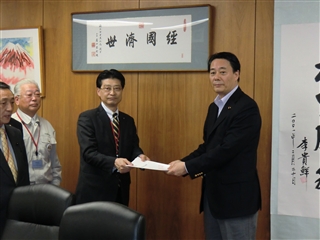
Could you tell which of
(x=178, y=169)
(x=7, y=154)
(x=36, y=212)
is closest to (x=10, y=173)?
(x=7, y=154)

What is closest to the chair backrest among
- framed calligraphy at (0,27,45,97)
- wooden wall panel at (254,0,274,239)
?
wooden wall panel at (254,0,274,239)

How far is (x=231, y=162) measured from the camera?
2.71 metres

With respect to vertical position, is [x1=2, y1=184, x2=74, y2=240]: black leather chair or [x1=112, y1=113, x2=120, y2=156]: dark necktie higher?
[x1=112, y1=113, x2=120, y2=156]: dark necktie

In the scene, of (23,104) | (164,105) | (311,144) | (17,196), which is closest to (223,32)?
(164,105)

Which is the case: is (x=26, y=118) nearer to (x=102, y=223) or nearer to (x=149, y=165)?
(x=149, y=165)

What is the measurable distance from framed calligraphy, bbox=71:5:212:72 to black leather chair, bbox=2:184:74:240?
1.76 m

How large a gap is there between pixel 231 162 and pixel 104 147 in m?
0.94

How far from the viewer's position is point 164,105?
3.74 metres

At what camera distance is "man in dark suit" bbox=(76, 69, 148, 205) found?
3.14 m

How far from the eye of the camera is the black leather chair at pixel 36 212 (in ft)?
7.09

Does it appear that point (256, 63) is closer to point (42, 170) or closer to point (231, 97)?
point (231, 97)

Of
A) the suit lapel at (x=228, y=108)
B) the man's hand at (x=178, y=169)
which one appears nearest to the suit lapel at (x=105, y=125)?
the man's hand at (x=178, y=169)

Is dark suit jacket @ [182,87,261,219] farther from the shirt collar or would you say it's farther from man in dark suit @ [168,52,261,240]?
the shirt collar

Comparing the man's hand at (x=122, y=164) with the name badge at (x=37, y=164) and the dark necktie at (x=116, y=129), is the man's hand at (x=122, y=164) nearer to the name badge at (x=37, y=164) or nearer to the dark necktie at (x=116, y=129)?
the dark necktie at (x=116, y=129)
